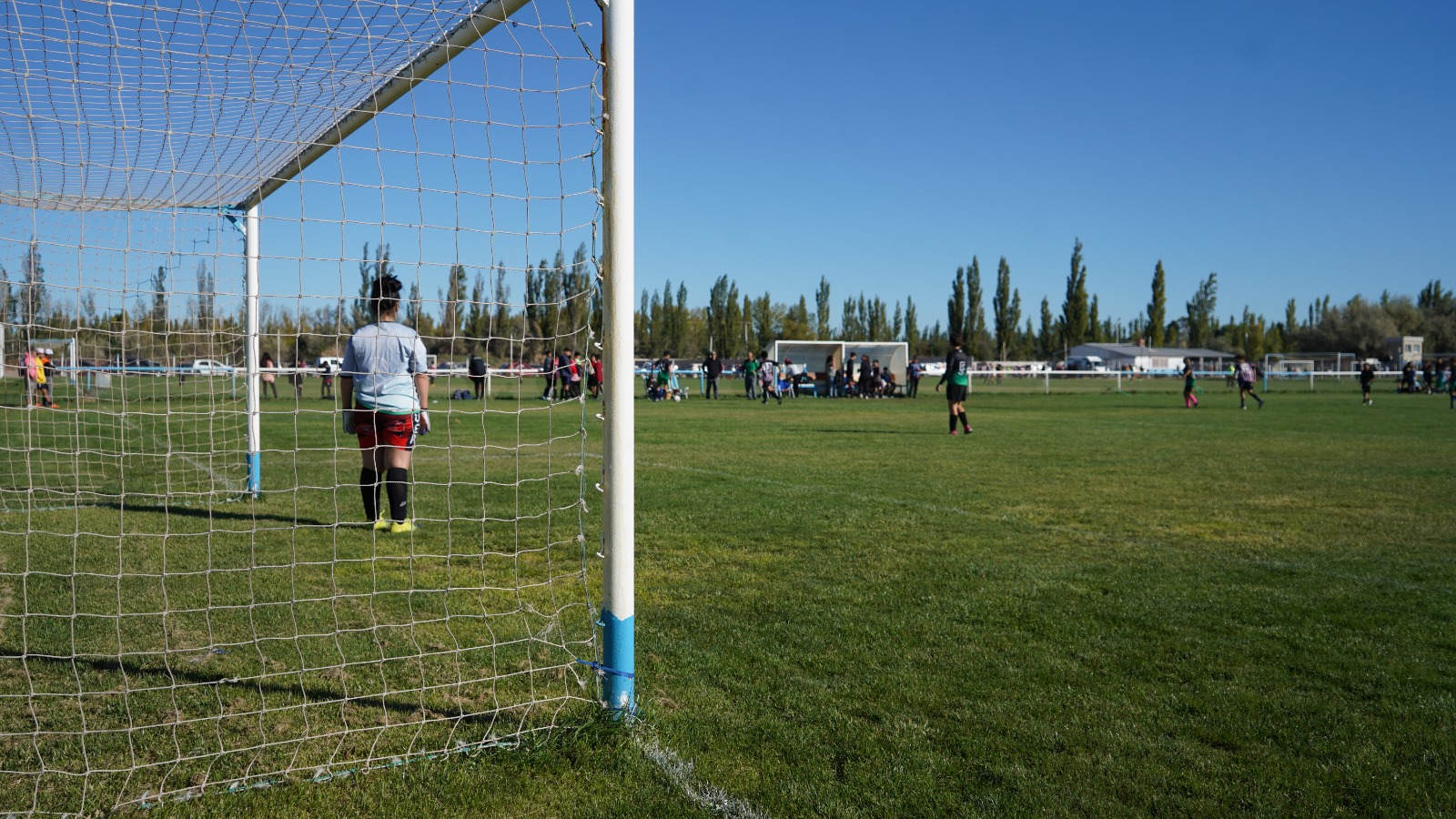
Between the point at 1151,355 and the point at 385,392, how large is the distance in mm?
93048

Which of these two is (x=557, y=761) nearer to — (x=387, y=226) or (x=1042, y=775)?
(x=1042, y=775)

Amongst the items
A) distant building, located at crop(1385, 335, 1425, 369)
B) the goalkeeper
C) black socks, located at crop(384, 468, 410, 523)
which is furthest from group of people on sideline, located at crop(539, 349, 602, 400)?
distant building, located at crop(1385, 335, 1425, 369)

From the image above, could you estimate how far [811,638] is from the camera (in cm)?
461

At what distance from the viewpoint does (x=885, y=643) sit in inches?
178

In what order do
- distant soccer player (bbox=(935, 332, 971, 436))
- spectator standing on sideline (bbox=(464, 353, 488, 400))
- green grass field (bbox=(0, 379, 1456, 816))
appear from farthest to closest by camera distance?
1. distant soccer player (bbox=(935, 332, 971, 436))
2. spectator standing on sideline (bbox=(464, 353, 488, 400))
3. green grass field (bbox=(0, 379, 1456, 816))

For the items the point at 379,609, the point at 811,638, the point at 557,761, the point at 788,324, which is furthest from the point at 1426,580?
the point at 788,324

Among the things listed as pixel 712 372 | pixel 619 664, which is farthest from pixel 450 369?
pixel 712 372

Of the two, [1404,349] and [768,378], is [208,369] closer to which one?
[768,378]

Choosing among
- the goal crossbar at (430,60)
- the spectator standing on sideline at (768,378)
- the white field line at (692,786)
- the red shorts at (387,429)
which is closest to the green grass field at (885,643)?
the white field line at (692,786)

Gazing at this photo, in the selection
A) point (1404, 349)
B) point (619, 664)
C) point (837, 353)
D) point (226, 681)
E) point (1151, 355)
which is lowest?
point (226, 681)

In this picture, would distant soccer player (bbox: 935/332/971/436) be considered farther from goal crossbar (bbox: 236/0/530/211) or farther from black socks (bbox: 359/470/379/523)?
goal crossbar (bbox: 236/0/530/211)

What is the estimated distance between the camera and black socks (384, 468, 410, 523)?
7117mm

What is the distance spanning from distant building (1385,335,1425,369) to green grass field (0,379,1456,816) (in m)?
84.8

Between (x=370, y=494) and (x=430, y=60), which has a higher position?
(x=430, y=60)
